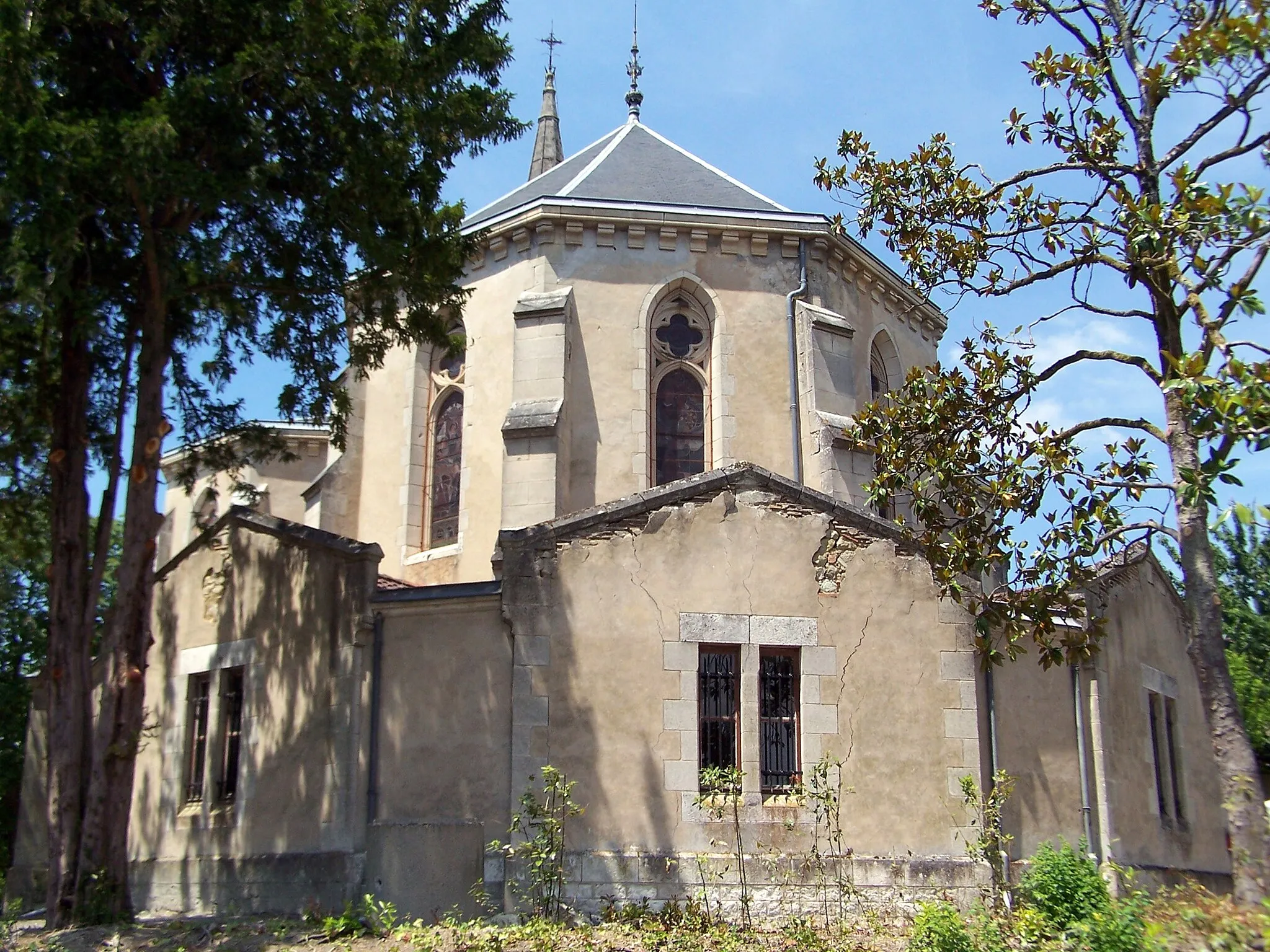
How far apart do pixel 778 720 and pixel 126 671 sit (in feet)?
20.6

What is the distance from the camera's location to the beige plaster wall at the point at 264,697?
515 inches

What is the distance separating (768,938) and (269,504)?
13.9 metres

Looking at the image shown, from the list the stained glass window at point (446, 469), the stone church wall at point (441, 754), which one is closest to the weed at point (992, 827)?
the stone church wall at point (441, 754)

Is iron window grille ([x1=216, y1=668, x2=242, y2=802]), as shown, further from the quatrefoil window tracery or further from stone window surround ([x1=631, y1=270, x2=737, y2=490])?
the quatrefoil window tracery

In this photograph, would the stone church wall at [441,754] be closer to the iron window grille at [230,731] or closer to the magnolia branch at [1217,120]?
the iron window grille at [230,731]

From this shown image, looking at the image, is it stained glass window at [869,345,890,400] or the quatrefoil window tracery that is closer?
the quatrefoil window tracery

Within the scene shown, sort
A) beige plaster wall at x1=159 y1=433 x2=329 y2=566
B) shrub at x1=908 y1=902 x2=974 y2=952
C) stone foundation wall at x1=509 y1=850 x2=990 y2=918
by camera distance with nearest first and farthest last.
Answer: shrub at x1=908 y1=902 x2=974 y2=952 → stone foundation wall at x1=509 y1=850 x2=990 y2=918 → beige plaster wall at x1=159 y1=433 x2=329 y2=566

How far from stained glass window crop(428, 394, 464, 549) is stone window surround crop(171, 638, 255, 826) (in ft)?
13.6

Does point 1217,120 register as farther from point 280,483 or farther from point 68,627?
point 280,483

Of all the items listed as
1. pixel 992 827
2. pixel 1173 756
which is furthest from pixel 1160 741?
pixel 992 827

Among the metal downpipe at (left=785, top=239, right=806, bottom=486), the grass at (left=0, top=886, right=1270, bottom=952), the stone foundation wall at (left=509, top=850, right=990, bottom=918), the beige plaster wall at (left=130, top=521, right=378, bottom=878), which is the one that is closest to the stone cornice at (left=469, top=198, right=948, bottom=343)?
the metal downpipe at (left=785, top=239, right=806, bottom=486)

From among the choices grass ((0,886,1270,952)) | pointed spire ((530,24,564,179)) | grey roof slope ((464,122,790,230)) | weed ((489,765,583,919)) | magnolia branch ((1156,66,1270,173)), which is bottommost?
grass ((0,886,1270,952))

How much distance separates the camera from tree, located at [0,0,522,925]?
448 inches

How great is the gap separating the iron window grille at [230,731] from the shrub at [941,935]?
25.7ft
